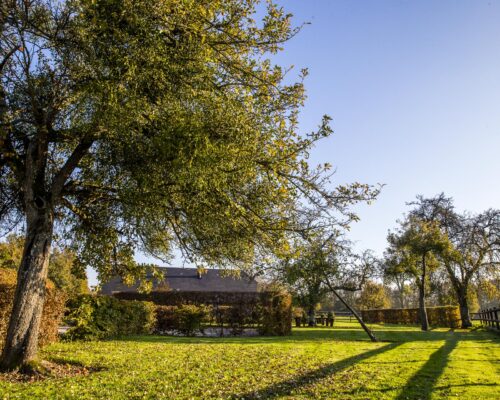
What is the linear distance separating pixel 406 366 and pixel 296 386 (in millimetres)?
4274

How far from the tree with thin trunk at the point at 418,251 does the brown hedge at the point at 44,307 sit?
23.0m

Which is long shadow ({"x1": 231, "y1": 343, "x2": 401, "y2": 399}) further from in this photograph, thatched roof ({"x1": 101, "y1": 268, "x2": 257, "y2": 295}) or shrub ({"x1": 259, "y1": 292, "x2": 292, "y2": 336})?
thatched roof ({"x1": 101, "y1": 268, "x2": 257, "y2": 295})

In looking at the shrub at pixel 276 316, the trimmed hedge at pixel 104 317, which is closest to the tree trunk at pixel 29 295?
the trimmed hedge at pixel 104 317

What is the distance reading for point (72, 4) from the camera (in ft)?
26.0

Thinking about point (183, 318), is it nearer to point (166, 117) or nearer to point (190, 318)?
point (190, 318)

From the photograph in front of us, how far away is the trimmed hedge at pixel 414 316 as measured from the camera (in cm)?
3145

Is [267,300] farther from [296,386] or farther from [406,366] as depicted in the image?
[296,386]

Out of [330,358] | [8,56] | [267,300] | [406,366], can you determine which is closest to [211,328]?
[267,300]

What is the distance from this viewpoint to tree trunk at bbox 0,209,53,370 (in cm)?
840

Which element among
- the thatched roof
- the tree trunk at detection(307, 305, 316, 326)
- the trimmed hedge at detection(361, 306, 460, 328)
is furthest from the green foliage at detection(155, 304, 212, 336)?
the thatched roof

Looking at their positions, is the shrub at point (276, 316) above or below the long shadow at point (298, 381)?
above

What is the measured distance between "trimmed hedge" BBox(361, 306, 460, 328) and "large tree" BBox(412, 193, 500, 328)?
57.4 inches

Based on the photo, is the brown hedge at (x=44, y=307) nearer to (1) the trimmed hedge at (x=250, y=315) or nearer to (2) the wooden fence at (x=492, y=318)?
(1) the trimmed hedge at (x=250, y=315)

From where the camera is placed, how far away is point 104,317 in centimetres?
1586
